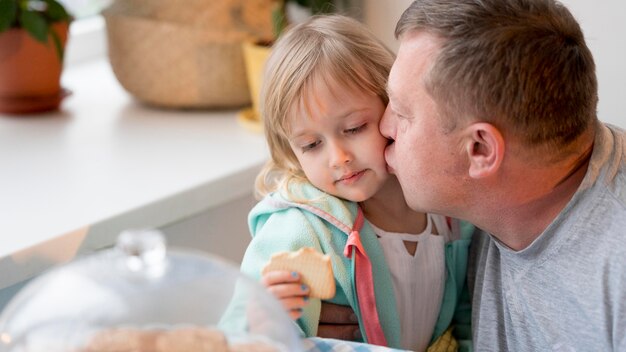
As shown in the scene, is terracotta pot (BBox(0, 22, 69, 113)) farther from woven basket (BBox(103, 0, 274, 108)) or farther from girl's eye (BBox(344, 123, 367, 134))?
girl's eye (BBox(344, 123, 367, 134))

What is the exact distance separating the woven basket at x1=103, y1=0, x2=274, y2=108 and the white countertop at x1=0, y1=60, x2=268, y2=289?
0.07 metres

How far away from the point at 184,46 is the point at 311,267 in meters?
1.06

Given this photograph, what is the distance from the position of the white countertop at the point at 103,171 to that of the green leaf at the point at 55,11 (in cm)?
23

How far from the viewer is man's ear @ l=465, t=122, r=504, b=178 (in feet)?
4.00

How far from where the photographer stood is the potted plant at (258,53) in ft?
6.85

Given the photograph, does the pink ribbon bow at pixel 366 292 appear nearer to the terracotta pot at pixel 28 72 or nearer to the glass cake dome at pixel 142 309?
the glass cake dome at pixel 142 309

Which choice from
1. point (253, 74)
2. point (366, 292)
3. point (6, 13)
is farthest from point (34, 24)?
point (366, 292)

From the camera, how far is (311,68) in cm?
138

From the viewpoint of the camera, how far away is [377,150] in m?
1.39

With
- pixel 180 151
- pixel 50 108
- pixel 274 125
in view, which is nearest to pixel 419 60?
pixel 274 125

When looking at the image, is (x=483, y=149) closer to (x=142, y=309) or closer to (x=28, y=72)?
(x=142, y=309)

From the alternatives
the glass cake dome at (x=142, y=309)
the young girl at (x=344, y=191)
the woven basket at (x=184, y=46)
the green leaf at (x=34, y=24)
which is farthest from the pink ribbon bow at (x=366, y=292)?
the green leaf at (x=34, y=24)

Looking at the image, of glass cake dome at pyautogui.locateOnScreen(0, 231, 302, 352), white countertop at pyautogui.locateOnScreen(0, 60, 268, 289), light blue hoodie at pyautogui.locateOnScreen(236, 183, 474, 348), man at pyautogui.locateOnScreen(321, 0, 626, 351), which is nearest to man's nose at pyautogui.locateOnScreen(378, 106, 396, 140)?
man at pyautogui.locateOnScreen(321, 0, 626, 351)

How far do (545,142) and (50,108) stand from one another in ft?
4.38
